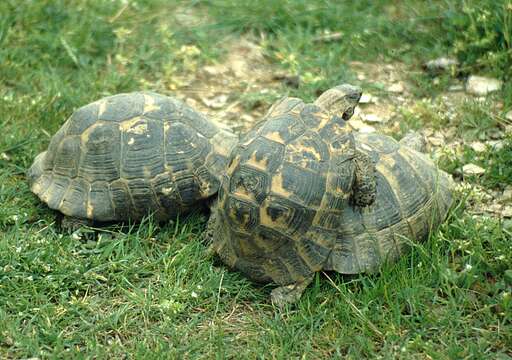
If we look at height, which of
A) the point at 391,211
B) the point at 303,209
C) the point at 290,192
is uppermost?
the point at 290,192

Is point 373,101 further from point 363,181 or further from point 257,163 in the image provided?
point 257,163

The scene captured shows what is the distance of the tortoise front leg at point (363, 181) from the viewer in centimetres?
476

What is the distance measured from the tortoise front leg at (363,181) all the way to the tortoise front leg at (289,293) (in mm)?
621

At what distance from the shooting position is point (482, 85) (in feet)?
21.6

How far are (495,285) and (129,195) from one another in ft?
8.47

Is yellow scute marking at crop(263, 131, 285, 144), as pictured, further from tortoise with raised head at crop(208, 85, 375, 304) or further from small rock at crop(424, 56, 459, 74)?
small rock at crop(424, 56, 459, 74)

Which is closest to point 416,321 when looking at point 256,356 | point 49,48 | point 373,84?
point 256,356

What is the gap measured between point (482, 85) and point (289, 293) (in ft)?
10.1

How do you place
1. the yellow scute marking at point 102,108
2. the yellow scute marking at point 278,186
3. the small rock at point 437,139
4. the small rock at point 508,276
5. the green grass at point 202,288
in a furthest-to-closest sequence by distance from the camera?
the small rock at point 437,139
the yellow scute marking at point 102,108
the small rock at point 508,276
the yellow scute marking at point 278,186
the green grass at point 202,288

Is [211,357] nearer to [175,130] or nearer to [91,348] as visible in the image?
[91,348]

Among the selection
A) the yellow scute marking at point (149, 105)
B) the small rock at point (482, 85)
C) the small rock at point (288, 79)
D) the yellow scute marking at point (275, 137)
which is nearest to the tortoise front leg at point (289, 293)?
the yellow scute marking at point (275, 137)

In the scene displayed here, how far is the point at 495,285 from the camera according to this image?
466 cm

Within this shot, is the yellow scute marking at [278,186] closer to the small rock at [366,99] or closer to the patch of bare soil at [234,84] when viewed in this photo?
the patch of bare soil at [234,84]

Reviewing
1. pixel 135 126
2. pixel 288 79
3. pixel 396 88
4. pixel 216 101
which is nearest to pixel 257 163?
pixel 135 126
